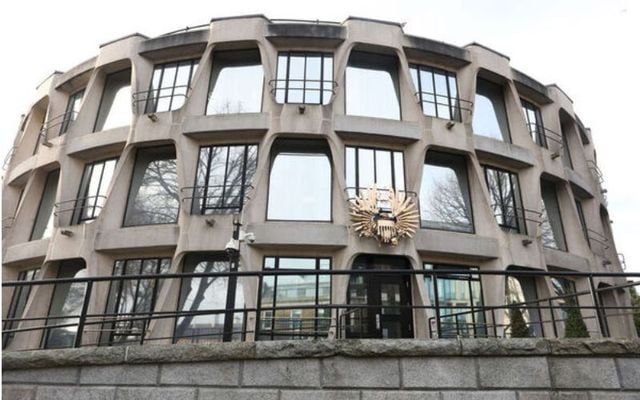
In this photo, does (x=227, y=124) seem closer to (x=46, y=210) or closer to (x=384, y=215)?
(x=384, y=215)

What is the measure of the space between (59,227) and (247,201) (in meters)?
7.11

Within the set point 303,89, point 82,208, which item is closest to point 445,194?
A: point 303,89

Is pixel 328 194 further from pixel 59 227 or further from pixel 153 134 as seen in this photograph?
pixel 59 227

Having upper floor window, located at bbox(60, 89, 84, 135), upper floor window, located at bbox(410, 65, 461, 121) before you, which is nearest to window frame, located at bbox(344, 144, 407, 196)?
upper floor window, located at bbox(410, 65, 461, 121)

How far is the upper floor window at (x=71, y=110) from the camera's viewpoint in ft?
57.7

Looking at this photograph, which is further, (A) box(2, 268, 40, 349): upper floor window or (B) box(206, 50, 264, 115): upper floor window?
(B) box(206, 50, 264, 115): upper floor window

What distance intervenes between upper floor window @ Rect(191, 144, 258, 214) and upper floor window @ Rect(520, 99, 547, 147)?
1236 centimetres

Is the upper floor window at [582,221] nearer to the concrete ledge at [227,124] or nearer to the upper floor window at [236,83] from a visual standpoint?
the concrete ledge at [227,124]

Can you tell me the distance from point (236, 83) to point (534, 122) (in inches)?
531

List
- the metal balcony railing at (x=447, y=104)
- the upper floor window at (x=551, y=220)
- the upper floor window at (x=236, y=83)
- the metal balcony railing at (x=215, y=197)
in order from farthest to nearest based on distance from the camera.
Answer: the upper floor window at (x=551, y=220)
the metal balcony railing at (x=447, y=104)
the upper floor window at (x=236, y=83)
the metal balcony railing at (x=215, y=197)

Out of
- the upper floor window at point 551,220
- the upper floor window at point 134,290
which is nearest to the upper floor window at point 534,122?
the upper floor window at point 551,220

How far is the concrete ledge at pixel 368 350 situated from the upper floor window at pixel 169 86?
40.0 feet

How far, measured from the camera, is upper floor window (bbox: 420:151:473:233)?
48.5 ft

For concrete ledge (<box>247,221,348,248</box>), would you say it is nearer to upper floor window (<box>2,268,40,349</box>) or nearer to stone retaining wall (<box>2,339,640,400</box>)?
stone retaining wall (<box>2,339,640,400</box>)
